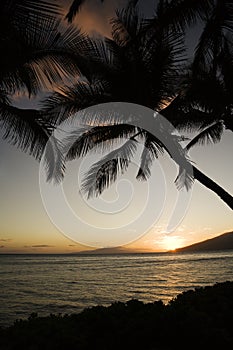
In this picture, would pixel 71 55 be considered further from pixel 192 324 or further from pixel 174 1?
pixel 192 324

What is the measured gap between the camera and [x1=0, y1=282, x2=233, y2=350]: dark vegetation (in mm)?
4516

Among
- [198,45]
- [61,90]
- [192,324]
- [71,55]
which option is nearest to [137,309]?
[192,324]

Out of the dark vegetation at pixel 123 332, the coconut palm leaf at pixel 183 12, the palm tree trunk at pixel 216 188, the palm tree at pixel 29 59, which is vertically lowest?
the dark vegetation at pixel 123 332

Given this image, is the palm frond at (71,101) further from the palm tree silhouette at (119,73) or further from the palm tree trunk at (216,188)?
the palm tree trunk at (216,188)

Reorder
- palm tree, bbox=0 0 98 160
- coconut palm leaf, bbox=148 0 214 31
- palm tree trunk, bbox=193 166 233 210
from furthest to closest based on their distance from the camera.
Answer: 1. palm tree trunk, bbox=193 166 233 210
2. coconut palm leaf, bbox=148 0 214 31
3. palm tree, bbox=0 0 98 160

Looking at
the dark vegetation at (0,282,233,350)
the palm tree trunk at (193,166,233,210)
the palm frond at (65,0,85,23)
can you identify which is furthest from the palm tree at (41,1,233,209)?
the dark vegetation at (0,282,233,350)

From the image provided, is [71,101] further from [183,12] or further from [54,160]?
[183,12]

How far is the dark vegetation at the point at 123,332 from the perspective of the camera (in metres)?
4.52

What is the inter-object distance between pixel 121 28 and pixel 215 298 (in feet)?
21.6

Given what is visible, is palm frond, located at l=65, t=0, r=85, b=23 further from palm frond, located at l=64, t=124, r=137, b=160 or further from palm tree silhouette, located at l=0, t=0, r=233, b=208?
palm frond, located at l=64, t=124, r=137, b=160

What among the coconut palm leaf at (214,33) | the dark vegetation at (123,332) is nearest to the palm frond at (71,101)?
the coconut palm leaf at (214,33)

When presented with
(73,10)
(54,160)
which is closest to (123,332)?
→ (54,160)

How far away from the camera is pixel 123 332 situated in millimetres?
4742

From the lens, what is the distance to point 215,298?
7.40 meters
